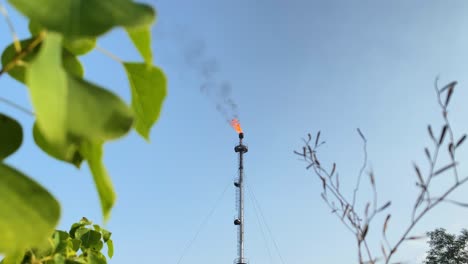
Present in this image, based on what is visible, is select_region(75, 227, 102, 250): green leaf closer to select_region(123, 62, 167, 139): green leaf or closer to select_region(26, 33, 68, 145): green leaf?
select_region(123, 62, 167, 139): green leaf

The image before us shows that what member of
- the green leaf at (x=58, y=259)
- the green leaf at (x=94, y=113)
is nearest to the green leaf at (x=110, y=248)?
the green leaf at (x=58, y=259)

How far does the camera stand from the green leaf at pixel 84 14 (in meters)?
0.33

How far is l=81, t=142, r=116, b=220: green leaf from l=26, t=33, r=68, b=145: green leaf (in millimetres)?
144

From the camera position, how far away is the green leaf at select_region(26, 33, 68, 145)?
0.28 m

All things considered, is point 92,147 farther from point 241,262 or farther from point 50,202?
point 241,262

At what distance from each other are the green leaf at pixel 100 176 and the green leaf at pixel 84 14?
5.9 inches

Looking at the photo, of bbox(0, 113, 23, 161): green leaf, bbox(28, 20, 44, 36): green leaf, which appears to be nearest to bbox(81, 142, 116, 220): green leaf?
bbox(0, 113, 23, 161): green leaf

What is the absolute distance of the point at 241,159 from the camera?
106 ft

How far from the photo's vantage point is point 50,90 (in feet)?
1.00

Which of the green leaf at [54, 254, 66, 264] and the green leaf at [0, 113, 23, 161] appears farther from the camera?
the green leaf at [54, 254, 66, 264]

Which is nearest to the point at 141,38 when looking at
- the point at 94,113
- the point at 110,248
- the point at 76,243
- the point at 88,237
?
the point at 94,113

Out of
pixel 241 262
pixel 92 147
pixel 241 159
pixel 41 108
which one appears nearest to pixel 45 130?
pixel 41 108

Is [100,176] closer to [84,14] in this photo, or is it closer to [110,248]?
[84,14]

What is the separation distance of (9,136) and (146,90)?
151 millimetres
